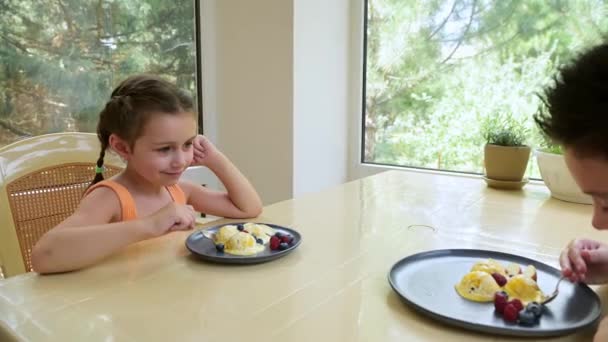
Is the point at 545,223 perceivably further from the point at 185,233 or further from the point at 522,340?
the point at 185,233

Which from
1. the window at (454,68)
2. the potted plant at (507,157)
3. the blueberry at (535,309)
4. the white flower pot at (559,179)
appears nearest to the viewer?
the blueberry at (535,309)

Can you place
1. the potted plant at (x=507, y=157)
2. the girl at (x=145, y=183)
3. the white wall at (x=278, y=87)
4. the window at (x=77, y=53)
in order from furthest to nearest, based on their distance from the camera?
the white wall at (x=278, y=87), the window at (x=77, y=53), the potted plant at (x=507, y=157), the girl at (x=145, y=183)

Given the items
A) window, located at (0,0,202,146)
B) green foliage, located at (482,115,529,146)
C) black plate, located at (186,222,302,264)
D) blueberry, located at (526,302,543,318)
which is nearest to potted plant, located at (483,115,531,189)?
green foliage, located at (482,115,529,146)

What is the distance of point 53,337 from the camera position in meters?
0.55

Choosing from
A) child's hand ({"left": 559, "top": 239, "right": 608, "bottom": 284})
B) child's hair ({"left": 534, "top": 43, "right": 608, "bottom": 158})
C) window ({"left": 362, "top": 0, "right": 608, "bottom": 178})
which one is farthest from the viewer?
window ({"left": 362, "top": 0, "right": 608, "bottom": 178})

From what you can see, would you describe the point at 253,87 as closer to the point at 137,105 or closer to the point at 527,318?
the point at 137,105

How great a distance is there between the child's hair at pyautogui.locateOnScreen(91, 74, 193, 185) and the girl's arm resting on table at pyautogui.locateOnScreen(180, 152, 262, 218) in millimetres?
186

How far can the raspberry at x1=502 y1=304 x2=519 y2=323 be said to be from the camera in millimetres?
586

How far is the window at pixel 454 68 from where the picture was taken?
1.79m

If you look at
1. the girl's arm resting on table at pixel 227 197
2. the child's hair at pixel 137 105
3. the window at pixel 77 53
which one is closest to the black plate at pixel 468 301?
the girl's arm resting on table at pixel 227 197

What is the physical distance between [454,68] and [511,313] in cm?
154

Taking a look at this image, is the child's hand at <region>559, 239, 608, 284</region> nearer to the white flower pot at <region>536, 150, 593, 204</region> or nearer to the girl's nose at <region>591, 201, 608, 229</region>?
the girl's nose at <region>591, 201, 608, 229</region>

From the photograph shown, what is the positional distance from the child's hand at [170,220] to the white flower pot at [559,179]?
94 cm

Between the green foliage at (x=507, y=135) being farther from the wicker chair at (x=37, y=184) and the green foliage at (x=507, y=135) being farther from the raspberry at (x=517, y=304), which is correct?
the wicker chair at (x=37, y=184)
